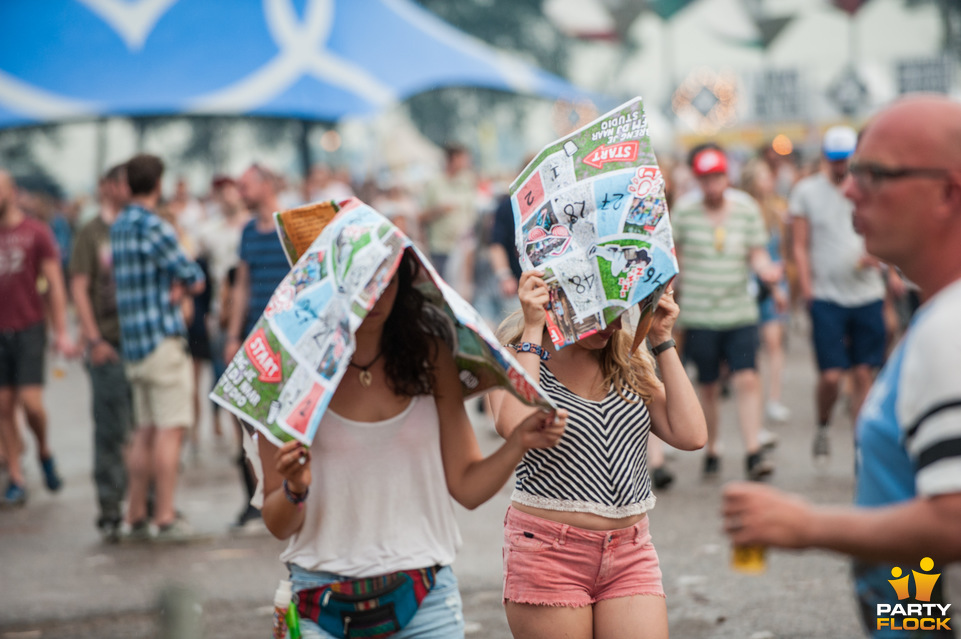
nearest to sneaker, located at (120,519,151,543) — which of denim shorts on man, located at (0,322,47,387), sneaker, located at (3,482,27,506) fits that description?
sneaker, located at (3,482,27,506)

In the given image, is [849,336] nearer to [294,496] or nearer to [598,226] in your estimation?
[598,226]

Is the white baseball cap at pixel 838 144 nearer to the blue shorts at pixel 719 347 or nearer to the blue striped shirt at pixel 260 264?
the blue shorts at pixel 719 347

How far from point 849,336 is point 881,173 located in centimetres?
642

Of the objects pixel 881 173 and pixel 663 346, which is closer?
pixel 881 173

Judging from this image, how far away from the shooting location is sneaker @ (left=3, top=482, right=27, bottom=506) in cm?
827

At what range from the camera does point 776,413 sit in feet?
33.9

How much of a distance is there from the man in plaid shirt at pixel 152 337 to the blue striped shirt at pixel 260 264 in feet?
1.07

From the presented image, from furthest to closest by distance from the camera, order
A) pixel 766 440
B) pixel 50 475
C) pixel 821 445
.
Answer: pixel 766 440 → pixel 50 475 → pixel 821 445

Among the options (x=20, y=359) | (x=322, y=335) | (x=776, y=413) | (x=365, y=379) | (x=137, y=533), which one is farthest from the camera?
(x=776, y=413)

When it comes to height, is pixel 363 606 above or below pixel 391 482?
below

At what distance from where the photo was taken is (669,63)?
3656cm

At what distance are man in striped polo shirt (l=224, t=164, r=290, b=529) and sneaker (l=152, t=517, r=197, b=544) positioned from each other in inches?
14.1

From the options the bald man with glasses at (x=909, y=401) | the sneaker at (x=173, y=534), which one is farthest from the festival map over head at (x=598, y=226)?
the sneaker at (x=173, y=534)

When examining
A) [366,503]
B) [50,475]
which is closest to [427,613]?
[366,503]
